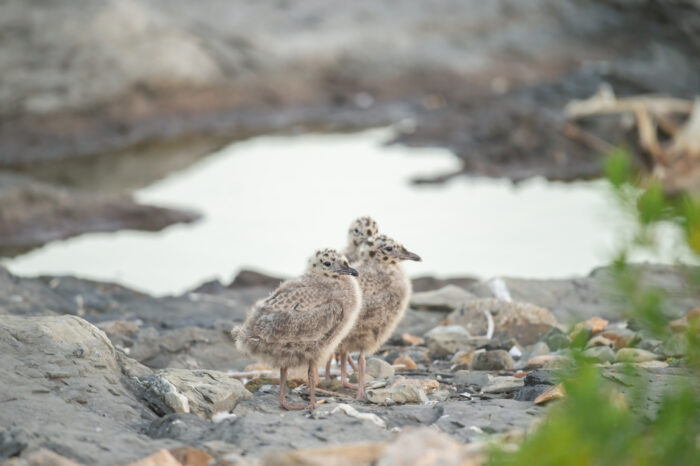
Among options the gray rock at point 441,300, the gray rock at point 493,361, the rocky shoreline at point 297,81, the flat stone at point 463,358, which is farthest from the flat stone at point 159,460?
the rocky shoreline at point 297,81

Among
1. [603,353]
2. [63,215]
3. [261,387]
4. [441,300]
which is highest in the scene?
[63,215]

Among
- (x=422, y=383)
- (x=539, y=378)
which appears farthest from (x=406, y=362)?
(x=539, y=378)

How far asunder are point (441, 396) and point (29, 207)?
10.8 meters

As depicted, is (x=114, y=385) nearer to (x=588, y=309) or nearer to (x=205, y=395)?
(x=205, y=395)

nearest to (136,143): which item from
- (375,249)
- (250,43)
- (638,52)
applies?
(250,43)

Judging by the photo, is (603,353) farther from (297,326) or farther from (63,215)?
(63,215)

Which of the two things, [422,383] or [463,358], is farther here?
[463,358]

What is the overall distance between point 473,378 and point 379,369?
0.70 m

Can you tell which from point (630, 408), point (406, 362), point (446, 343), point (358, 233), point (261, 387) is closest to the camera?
point (630, 408)

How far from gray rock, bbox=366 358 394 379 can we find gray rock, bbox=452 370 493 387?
48 centimetres

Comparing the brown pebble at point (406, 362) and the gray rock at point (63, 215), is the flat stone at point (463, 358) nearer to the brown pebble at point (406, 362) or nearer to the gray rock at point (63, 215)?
the brown pebble at point (406, 362)

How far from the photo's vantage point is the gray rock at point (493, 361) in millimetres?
8102

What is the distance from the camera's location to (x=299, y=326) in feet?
22.3

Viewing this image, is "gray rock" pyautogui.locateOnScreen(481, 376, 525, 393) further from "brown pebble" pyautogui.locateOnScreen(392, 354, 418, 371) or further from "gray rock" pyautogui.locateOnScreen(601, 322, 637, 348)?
"gray rock" pyautogui.locateOnScreen(601, 322, 637, 348)
